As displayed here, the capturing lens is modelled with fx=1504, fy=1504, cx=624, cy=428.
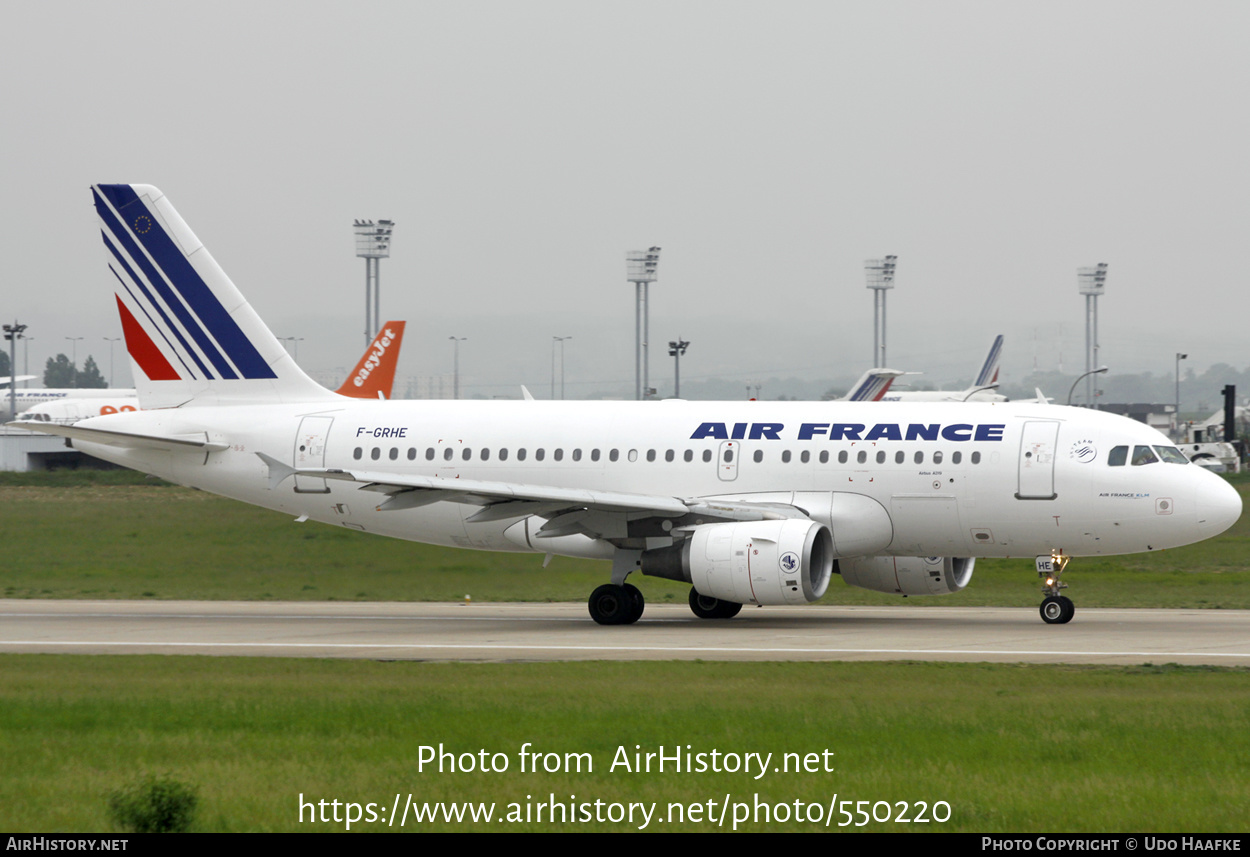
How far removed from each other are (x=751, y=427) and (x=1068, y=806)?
18.1 m

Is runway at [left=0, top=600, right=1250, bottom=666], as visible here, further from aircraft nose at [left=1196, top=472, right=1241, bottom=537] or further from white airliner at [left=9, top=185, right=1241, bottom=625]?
aircraft nose at [left=1196, top=472, right=1241, bottom=537]

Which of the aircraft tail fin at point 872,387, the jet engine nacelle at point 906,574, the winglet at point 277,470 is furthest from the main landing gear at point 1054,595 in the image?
the aircraft tail fin at point 872,387

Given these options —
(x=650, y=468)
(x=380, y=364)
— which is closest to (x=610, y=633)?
(x=650, y=468)

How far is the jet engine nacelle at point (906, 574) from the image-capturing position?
2916 cm

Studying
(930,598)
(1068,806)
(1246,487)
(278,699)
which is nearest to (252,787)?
(278,699)

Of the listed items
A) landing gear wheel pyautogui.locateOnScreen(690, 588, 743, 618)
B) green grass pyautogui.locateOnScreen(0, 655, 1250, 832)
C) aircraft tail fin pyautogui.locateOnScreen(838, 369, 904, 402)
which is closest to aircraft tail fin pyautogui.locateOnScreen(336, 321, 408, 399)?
aircraft tail fin pyautogui.locateOnScreen(838, 369, 904, 402)

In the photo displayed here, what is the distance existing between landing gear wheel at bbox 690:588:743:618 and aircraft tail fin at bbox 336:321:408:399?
4316 cm

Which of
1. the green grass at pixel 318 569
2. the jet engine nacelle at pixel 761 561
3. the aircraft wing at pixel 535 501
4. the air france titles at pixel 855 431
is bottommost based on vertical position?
the green grass at pixel 318 569

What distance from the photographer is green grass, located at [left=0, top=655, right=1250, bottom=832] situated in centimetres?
1132

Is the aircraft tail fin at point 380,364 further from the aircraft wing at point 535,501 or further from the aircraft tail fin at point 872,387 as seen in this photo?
the aircraft wing at point 535,501

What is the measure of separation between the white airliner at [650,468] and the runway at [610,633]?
1.15m

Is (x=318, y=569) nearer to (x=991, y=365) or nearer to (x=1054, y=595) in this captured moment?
(x=1054, y=595)
